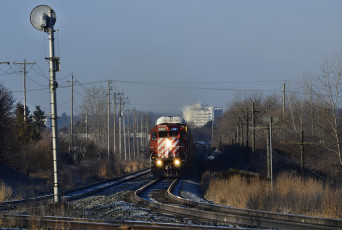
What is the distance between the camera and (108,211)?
12.9m

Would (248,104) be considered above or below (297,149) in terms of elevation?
above

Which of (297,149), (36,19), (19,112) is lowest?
(297,149)

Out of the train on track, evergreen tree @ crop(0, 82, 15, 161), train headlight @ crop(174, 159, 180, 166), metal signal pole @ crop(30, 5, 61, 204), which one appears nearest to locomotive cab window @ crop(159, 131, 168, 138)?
the train on track

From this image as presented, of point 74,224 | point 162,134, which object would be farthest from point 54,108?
point 162,134

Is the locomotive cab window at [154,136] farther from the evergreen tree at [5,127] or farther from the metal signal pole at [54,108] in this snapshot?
the metal signal pole at [54,108]

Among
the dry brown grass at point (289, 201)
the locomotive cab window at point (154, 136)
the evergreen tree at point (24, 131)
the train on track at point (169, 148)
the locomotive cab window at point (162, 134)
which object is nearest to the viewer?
the dry brown grass at point (289, 201)

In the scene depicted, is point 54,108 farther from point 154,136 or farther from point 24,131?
point 24,131

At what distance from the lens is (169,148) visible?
1083 inches

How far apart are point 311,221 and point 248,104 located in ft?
252

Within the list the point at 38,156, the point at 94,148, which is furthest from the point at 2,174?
the point at 94,148

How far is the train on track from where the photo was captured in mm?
27438

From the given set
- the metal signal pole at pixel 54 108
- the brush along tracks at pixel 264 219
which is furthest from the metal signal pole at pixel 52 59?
the brush along tracks at pixel 264 219

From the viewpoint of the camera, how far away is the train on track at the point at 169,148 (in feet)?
90.0

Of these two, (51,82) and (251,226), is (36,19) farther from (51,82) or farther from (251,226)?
(251,226)
